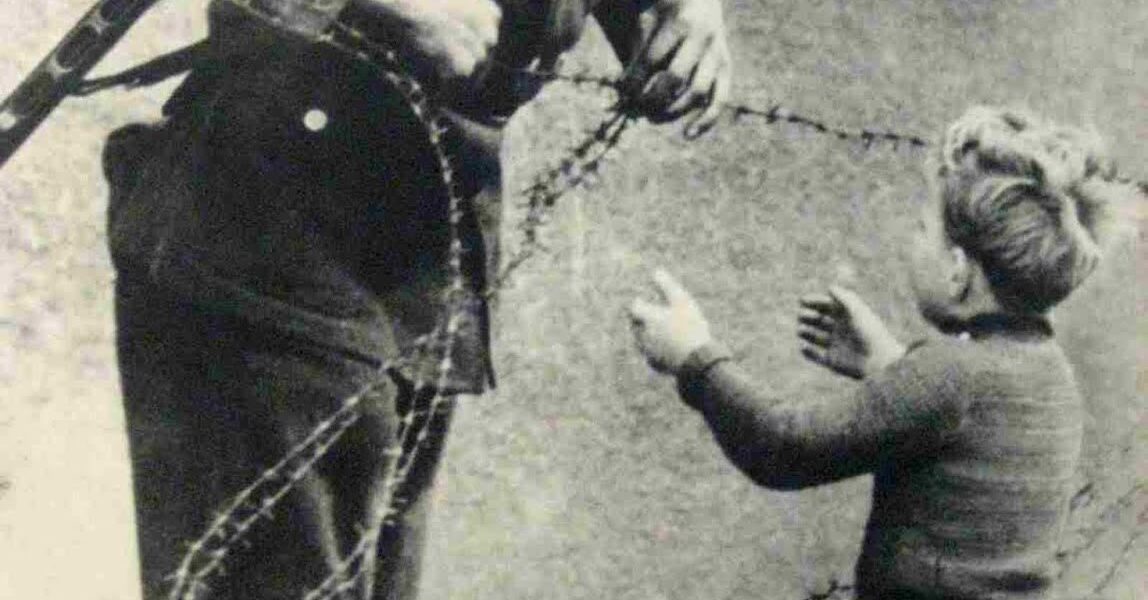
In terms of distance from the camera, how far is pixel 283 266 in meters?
1.35

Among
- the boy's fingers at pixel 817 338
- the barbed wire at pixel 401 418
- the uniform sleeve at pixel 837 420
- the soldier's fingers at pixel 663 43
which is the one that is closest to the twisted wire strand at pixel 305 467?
the barbed wire at pixel 401 418

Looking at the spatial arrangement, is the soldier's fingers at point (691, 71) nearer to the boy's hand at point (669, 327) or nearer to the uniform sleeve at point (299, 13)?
the boy's hand at point (669, 327)

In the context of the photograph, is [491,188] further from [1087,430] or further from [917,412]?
[1087,430]

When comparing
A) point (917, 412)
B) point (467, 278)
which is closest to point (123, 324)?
point (467, 278)

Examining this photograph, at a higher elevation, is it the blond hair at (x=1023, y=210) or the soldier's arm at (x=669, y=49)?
the soldier's arm at (x=669, y=49)

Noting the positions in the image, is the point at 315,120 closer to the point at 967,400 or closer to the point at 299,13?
the point at 299,13

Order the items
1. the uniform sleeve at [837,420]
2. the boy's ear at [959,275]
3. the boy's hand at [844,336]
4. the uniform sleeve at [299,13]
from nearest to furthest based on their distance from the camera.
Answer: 1. the uniform sleeve at [299,13]
2. the uniform sleeve at [837,420]
3. the boy's ear at [959,275]
4. the boy's hand at [844,336]

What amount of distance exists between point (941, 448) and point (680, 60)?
0.44 metres

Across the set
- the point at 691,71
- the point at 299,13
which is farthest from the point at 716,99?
the point at 299,13

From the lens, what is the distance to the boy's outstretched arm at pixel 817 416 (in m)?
1.48

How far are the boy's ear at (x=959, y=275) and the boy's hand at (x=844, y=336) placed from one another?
0.72 feet

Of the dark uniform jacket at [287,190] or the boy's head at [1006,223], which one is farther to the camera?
the boy's head at [1006,223]

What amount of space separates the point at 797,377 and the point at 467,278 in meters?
0.64

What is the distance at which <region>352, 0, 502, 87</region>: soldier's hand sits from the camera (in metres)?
1.33
